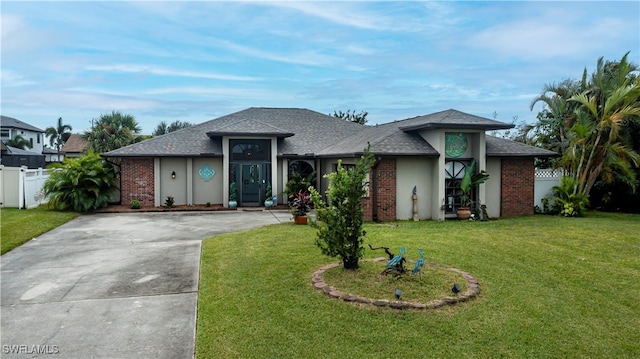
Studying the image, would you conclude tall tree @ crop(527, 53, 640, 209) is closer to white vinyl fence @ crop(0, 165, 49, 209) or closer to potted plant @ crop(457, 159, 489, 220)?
potted plant @ crop(457, 159, 489, 220)

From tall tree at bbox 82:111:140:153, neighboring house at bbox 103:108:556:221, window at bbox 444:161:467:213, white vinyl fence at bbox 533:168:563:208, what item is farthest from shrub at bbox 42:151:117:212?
white vinyl fence at bbox 533:168:563:208

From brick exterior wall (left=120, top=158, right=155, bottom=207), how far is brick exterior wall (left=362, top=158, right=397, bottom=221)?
9360mm

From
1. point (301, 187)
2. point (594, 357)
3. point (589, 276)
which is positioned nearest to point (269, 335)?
point (594, 357)

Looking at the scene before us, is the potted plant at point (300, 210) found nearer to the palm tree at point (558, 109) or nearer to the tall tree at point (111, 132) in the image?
the palm tree at point (558, 109)

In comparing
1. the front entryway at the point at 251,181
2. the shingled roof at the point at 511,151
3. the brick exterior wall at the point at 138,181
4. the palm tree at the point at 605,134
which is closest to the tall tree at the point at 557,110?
the palm tree at the point at 605,134

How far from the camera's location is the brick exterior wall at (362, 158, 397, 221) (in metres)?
13.8

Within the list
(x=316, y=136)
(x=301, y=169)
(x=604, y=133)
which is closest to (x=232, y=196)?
(x=301, y=169)

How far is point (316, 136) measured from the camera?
21703mm

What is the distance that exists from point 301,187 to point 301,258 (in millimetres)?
9998

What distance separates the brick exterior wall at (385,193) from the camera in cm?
1378

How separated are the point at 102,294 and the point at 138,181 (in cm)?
1204

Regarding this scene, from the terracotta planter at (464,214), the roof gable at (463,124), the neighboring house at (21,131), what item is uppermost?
the neighboring house at (21,131)

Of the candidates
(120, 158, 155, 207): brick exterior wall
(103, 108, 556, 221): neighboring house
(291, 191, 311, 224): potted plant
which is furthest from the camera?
(120, 158, 155, 207): brick exterior wall

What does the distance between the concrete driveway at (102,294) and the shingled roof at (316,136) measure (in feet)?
20.2
